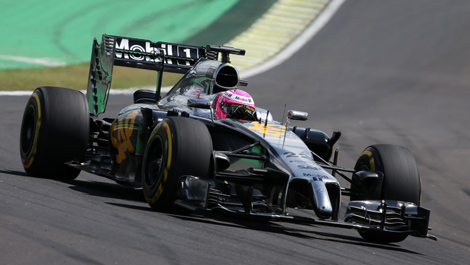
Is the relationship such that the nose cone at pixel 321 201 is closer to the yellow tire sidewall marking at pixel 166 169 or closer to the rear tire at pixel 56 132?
the yellow tire sidewall marking at pixel 166 169

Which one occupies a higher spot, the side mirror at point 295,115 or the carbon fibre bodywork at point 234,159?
the side mirror at point 295,115

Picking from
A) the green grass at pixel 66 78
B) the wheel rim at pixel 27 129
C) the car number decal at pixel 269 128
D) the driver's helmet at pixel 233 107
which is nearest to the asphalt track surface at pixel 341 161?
the wheel rim at pixel 27 129

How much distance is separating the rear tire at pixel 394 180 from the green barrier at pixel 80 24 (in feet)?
53.2

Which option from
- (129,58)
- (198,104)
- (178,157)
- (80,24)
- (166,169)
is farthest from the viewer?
(80,24)

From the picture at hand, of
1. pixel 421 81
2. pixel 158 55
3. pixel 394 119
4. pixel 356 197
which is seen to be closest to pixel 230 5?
pixel 421 81

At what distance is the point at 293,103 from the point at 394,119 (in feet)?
9.71

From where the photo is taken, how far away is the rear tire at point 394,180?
29.0 ft

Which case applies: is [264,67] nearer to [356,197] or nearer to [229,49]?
[229,49]

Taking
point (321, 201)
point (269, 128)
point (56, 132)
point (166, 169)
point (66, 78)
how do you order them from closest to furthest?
1. point (321, 201)
2. point (166, 169)
3. point (269, 128)
4. point (56, 132)
5. point (66, 78)

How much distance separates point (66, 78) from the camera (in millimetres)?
22703

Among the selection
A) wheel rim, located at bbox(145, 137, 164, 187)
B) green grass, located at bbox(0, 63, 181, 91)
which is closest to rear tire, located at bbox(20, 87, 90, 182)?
wheel rim, located at bbox(145, 137, 164, 187)

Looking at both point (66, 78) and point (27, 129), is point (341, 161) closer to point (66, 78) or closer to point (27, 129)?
point (27, 129)

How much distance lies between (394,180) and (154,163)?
2.63 m

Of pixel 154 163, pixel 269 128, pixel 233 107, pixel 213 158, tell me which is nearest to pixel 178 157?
pixel 213 158
